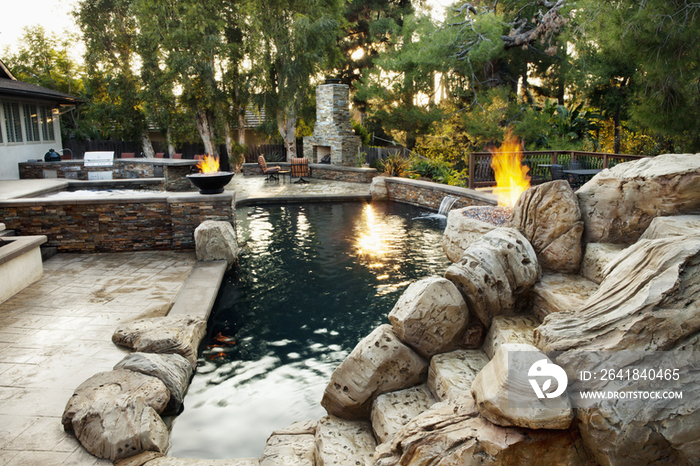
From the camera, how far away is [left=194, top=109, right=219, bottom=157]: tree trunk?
70.2 ft

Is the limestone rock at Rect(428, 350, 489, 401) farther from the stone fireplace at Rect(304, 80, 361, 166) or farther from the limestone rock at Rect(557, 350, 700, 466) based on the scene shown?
Result: the stone fireplace at Rect(304, 80, 361, 166)

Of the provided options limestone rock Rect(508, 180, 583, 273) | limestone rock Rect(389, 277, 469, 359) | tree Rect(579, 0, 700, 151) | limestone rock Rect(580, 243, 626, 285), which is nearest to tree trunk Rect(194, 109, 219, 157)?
tree Rect(579, 0, 700, 151)

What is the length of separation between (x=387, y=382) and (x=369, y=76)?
1665 centimetres

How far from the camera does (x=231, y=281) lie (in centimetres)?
712

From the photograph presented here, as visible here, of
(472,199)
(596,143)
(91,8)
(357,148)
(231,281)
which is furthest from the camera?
(91,8)

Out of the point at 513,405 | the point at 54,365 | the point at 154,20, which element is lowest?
the point at 54,365

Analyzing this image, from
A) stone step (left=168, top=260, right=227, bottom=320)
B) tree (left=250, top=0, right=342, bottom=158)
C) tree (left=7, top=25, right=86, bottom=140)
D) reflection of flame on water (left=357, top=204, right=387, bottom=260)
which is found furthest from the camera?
tree (left=7, top=25, right=86, bottom=140)

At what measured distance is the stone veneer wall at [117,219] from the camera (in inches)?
305

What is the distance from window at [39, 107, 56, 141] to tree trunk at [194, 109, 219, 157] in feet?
18.7

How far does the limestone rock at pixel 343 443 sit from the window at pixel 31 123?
17120 millimetres

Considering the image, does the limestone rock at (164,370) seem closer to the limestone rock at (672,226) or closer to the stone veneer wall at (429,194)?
the limestone rock at (672,226)

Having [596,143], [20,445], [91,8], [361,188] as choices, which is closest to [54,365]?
[20,445]

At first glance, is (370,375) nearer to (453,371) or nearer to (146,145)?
(453,371)

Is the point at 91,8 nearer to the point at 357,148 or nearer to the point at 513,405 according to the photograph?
the point at 357,148
